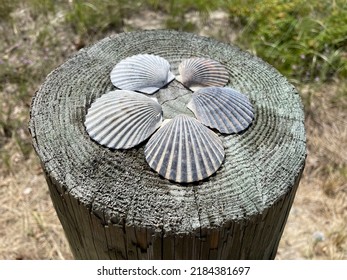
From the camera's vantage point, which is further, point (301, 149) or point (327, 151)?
point (327, 151)

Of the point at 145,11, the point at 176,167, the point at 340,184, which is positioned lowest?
the point at 340,184

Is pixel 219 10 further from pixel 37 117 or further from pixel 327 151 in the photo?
pixel 37 117

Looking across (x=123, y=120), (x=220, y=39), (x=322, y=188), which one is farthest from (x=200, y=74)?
(x=220, y=39)

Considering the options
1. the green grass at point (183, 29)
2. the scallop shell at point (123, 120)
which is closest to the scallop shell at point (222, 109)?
the scallop shell at point (123, 120)

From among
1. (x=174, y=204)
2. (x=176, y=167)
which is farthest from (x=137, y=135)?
(x=174, y=204)

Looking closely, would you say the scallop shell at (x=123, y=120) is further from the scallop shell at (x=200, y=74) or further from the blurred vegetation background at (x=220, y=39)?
the blurred vegetation background at (x=220, y=39)

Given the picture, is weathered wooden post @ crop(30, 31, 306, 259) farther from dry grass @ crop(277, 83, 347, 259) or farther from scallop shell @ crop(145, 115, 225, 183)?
dry grass @ crop(277, 83, 347, 259)

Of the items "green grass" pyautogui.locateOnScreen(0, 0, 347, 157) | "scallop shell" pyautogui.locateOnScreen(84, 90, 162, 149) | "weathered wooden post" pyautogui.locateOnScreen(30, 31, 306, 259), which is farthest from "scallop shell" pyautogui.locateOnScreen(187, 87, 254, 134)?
"green grass" pyautogui.locateOnScreen(0, 0, 347, 157)
